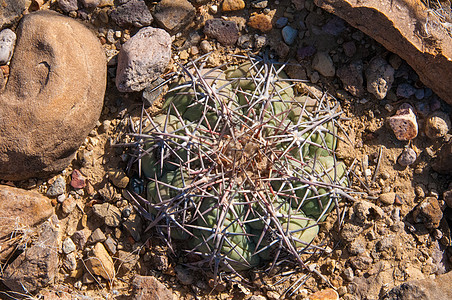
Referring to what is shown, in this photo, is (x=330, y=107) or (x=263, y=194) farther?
(x=330, y=107)

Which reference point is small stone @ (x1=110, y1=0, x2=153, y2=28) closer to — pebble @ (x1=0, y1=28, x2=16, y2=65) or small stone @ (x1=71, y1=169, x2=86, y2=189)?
pebble @ (x1=0, y1=28, x2=16, y2=65)

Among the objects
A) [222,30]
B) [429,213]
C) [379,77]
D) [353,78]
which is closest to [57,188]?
[222,30]

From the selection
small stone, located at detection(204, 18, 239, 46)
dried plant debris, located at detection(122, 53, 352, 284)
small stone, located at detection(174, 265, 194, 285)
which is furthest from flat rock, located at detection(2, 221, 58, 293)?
small stone, located at detection(204, 18, 239, 46)

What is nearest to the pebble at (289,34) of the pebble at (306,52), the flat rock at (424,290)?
the pebble at (306,52)

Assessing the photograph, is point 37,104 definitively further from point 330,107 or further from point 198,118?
point 330,107

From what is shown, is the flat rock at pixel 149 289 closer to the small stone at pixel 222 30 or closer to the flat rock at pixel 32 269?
the flat rock at pixel 32 269

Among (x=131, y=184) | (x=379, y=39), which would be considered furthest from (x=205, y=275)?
(x=379, y=39)

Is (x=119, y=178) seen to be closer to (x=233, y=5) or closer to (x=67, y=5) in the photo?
(x=67, y=5)
